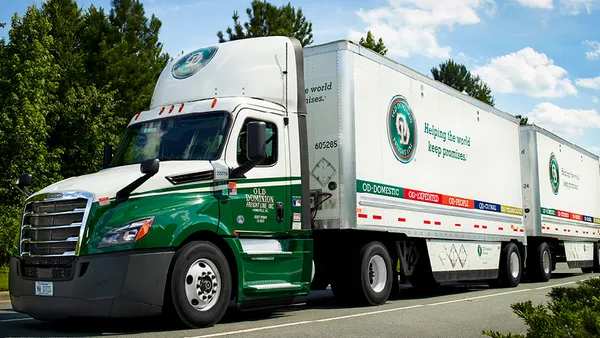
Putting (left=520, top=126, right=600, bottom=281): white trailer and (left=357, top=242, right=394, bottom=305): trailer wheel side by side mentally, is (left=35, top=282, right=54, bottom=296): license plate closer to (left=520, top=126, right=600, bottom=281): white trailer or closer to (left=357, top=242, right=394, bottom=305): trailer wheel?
(left=357, top=242, right=394, bottom=305): trailer wheel

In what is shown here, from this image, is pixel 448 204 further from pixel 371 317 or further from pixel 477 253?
pixel 371 317

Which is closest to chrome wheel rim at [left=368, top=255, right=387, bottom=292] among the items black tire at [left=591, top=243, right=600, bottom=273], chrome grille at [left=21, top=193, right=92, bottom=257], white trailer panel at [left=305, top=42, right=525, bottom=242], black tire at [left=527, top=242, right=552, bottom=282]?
white trailer panel at [left=305, top=42, right=525, bottom=242]

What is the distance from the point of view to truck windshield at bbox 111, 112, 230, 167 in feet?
30.4

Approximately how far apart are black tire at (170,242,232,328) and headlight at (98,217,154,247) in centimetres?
58

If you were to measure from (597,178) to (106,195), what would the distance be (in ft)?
75.6

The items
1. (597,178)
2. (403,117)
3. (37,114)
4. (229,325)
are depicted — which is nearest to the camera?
(229,325)

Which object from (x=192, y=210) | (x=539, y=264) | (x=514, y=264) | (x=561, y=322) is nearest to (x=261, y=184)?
(x=192, y=210)

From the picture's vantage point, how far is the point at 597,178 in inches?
1056

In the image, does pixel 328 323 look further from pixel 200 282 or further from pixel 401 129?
pixel 401 129

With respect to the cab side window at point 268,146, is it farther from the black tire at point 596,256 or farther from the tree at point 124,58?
the tree at point 124,58

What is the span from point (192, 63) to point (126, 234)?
381 cm

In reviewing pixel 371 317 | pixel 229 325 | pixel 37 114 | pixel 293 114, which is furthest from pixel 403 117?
pixel 37 114

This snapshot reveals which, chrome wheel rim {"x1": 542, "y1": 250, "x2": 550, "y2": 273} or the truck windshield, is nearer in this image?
the truck windshield

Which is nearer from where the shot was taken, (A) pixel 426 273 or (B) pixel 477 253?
(A) pixel 426 273
